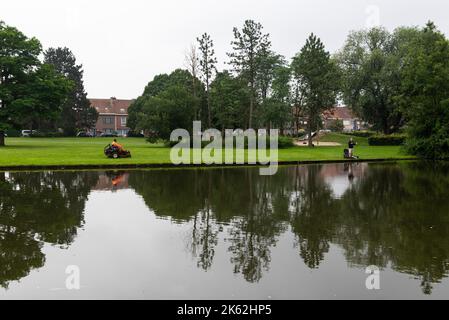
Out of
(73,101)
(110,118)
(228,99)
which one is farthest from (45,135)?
(228,99)

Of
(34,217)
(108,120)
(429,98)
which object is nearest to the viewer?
(34,217)

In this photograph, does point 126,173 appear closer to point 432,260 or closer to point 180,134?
point 432,260

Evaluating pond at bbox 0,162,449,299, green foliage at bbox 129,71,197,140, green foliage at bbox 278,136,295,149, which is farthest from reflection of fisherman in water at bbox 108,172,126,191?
green foliage at bbox 278,136,295,149

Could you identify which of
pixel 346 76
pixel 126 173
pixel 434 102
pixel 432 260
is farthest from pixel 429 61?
pixel 432 260

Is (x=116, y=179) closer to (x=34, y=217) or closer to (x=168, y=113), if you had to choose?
(x=34, y=217)

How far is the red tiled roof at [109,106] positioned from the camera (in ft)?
360

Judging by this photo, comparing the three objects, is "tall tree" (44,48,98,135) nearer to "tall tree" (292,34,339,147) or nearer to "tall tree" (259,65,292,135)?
"tall tree" (259,65,292,135)

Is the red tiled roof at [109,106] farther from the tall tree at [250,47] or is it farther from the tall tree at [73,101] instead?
the tall tree at [250,47]

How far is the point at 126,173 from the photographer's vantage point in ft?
78.9

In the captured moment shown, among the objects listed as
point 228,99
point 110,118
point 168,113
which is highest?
point 228,99

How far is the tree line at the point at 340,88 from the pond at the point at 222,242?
87.2 feet

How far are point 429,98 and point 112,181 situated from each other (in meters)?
32.8

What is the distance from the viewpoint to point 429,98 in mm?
41031
